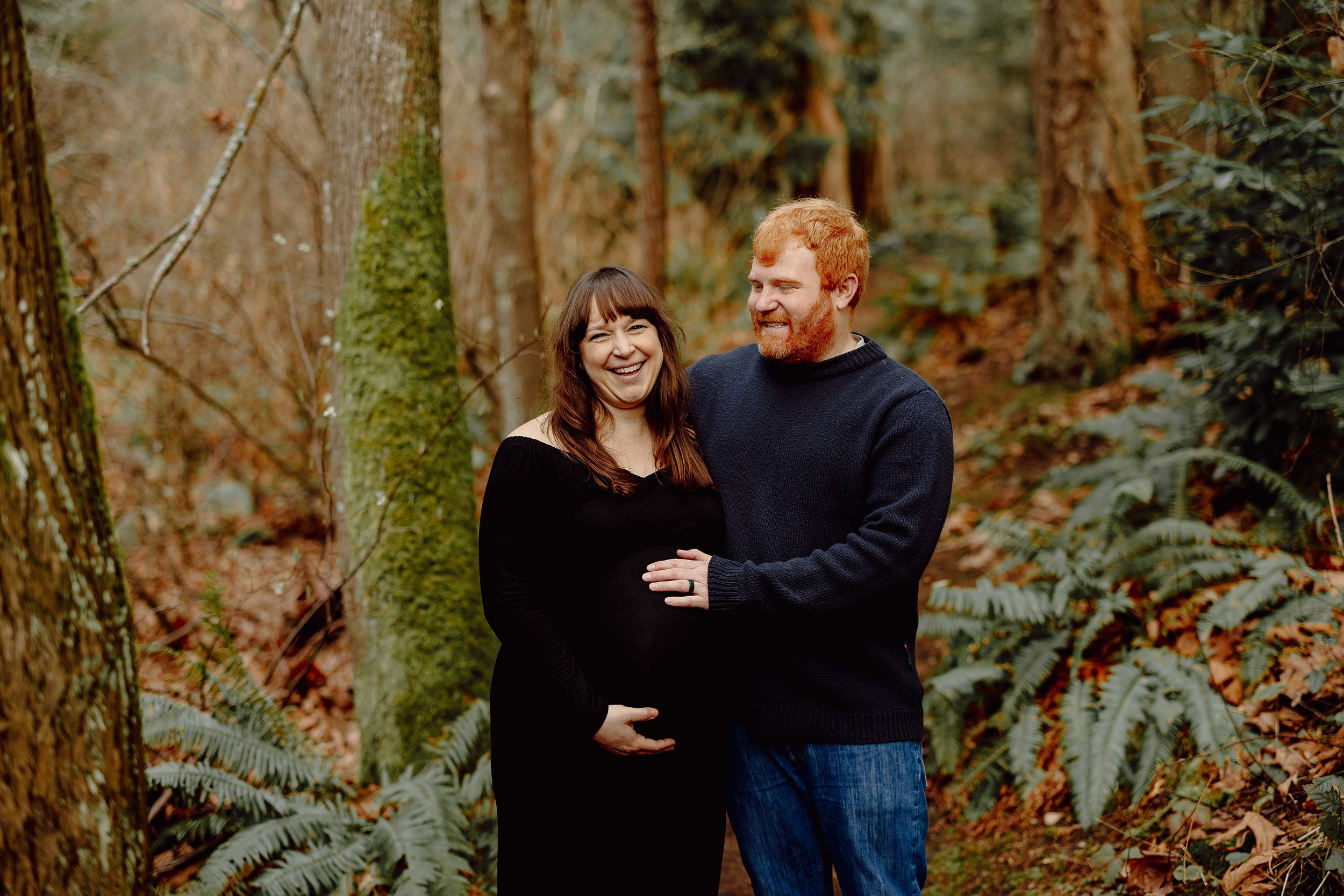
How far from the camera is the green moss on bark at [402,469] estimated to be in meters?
3.76

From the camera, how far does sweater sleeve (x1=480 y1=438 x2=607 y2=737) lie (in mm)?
2344

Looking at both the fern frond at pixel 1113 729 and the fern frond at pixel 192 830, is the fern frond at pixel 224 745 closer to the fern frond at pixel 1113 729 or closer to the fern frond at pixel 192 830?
the fern frond at pixel 192 830

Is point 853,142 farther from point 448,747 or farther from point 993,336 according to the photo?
point 448,747

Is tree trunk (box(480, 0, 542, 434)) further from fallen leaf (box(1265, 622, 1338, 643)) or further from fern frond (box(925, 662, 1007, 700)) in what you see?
fallen leaf (box(1265, 622, 1338, 643))

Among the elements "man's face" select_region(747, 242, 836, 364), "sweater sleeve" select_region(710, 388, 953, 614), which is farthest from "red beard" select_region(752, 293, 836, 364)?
"sweater sleeve" select_region(710, 388, 953, 614)

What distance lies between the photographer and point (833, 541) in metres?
2.46

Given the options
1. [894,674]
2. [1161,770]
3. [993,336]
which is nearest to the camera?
[894,674]

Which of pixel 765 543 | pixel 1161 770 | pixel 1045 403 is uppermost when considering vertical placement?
pixel 1045 403

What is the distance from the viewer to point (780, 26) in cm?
1438

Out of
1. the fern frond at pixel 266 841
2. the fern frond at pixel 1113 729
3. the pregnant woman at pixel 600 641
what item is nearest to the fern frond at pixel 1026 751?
the fern frond at pixel 1113 729

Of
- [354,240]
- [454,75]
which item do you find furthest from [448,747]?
[454,75]

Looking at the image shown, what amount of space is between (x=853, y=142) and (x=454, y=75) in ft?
29.6

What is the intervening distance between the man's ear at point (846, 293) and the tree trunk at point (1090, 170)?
6.23 meters

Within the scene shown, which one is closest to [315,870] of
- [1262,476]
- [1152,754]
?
[1152,754]
